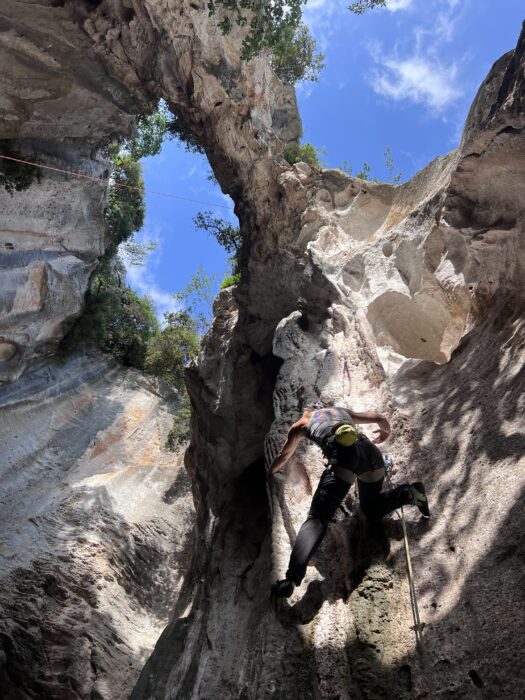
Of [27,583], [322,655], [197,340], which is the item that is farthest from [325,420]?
[197,340]

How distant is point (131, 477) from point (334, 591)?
10.0 meters

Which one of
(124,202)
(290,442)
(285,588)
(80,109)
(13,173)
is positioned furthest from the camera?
(124,202)

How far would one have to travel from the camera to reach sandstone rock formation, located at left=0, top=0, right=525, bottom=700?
343cm

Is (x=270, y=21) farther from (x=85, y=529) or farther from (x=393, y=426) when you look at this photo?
(x=85, y=529)

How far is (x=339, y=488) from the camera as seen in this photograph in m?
4.08

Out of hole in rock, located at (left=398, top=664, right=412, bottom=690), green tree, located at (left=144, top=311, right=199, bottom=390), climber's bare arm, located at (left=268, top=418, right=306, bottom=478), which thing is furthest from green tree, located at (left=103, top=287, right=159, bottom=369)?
hole in rock, located at (left=398, top=664, right=412, bottom=690)

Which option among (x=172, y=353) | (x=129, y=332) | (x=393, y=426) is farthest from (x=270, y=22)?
(x=129, y=332)

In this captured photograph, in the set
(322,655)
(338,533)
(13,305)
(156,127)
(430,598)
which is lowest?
(322,655)

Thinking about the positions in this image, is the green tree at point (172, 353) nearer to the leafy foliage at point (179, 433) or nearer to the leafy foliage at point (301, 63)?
the leafy foliage at point (179, 433)

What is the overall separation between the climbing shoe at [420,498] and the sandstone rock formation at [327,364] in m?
0.13

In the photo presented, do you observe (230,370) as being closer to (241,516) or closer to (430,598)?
(241,516)

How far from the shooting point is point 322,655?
3590 millimetres

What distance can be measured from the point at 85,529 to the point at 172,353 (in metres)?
8.38

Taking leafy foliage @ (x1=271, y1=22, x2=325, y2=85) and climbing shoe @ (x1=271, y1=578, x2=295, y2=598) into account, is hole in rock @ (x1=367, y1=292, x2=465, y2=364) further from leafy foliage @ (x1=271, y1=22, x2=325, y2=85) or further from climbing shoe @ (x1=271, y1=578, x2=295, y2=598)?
leafy foliage @ (x1=271, y1=22, x2=325, y2=85)
